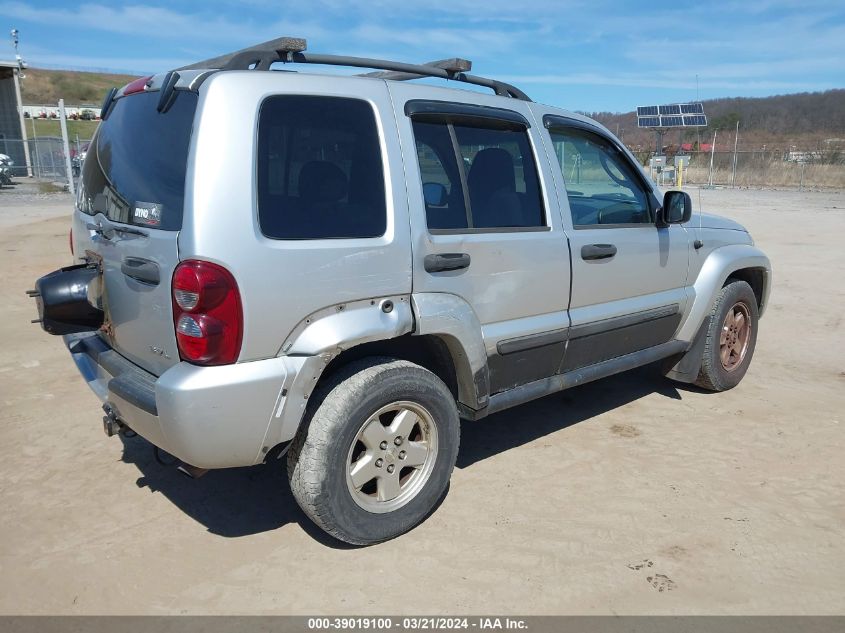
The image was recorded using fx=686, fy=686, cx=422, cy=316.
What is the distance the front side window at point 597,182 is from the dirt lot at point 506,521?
1418 mm

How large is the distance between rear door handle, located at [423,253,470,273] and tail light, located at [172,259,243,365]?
920 millimetres

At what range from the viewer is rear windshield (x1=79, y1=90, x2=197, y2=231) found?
2.72m

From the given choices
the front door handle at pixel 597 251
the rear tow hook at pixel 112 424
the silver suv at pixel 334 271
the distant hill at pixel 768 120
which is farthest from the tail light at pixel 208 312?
the distant hill at pixel 768 120

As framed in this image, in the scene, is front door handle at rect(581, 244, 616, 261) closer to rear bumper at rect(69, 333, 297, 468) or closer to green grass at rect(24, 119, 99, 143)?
rear bumper at rect(69, 333, 297, 468)

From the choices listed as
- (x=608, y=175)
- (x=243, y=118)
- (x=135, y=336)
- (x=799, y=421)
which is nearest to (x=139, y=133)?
(x=243, y=118)

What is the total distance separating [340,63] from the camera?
328cm

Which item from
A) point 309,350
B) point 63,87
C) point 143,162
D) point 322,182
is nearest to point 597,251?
point 322,182

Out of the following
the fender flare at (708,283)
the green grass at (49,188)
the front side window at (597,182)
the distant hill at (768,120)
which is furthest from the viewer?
the distant hill at (768,120)

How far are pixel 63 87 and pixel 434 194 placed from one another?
327 feet

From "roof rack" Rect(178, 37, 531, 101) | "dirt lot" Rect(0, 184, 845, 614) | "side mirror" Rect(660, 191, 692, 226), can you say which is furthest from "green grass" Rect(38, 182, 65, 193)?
"side mirror" Rect(660, 191, 692, 226)

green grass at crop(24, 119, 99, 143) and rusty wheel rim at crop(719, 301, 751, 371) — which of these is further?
green grass at crop(24, 119, 99, 143)

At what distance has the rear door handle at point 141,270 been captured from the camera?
2725 millimetres

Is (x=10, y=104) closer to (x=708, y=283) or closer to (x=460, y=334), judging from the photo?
(x=708, y=283)

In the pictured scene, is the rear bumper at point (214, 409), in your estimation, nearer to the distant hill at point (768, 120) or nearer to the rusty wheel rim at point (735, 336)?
the rusty wheel rim at point (735, 336)
